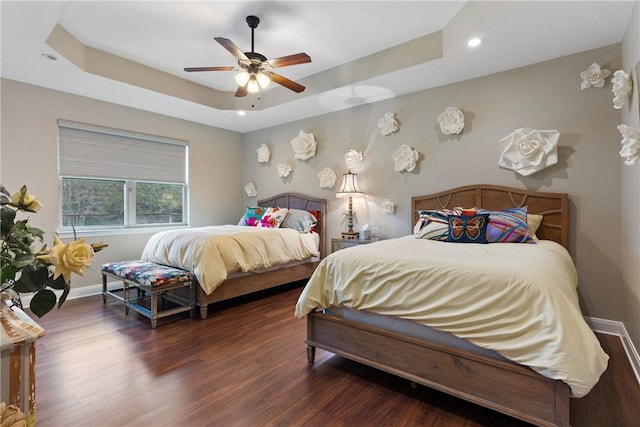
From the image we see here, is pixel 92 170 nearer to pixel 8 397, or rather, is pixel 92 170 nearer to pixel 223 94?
pixel 223 94

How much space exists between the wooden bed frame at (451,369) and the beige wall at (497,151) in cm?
199

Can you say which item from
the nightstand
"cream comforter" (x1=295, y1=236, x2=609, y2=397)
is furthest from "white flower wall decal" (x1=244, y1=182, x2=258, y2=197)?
"cream comforter" (x1=295, y1=236, x2=609, y2=397)

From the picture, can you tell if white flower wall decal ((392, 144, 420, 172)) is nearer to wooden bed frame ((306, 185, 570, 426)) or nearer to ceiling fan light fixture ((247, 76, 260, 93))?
ceiling fan light fixture ((247, 76, 260, 93))

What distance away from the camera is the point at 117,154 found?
13.9ft

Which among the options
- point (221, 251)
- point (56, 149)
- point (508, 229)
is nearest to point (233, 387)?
point (221, 251)

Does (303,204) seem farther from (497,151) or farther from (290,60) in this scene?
(497,151)

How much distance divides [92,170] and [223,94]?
197 cm

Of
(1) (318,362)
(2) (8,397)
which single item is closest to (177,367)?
(1) (318,362)

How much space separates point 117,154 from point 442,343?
4501 millimetres

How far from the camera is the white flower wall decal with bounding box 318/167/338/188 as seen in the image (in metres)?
4.49

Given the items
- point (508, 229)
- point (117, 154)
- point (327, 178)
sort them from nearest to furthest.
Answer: point (508, 229) < point (117, 154) < point (327, 178)

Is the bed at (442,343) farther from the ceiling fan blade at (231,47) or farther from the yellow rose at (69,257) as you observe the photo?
the ceiling fan blade at (231,47)

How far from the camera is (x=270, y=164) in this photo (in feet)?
17.5

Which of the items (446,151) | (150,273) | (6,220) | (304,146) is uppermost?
(304,146)
